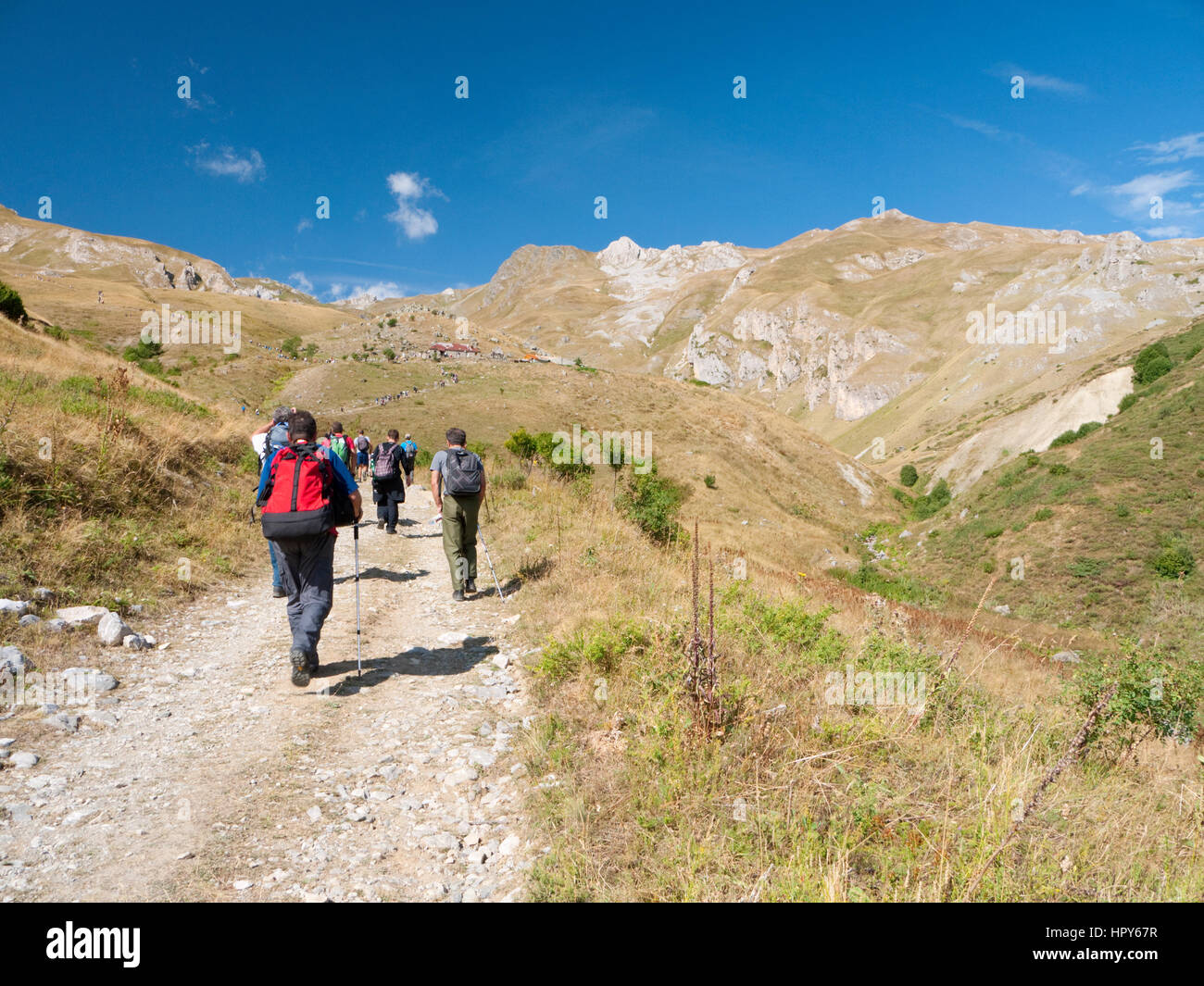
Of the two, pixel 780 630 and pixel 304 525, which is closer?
pixel 304 525

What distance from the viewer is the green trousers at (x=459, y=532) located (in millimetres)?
9305

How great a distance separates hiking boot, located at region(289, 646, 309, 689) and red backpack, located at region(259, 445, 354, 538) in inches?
48.5

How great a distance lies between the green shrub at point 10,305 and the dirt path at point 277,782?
29.0 m

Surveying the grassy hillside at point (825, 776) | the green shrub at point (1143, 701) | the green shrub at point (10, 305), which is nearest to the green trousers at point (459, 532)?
the grassy hillside at point (825, 776)

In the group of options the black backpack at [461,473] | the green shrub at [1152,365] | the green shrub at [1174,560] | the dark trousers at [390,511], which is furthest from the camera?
the green shrub at [1152,365]

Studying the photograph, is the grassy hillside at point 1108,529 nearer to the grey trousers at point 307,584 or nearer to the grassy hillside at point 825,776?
the grassy hillside at point 825,776

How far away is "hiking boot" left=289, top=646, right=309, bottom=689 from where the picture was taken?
576 centimetres

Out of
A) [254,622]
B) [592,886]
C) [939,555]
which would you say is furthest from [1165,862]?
[939,555]

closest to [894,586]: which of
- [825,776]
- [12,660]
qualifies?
[825,776]

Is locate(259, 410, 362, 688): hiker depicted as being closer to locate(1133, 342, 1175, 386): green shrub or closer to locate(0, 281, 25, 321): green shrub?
locate(0, 281, 25, 321): green shrub

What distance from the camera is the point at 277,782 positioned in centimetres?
423

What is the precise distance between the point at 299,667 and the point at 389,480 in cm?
928

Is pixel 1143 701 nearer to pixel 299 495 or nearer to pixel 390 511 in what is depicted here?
pixel 299 495
